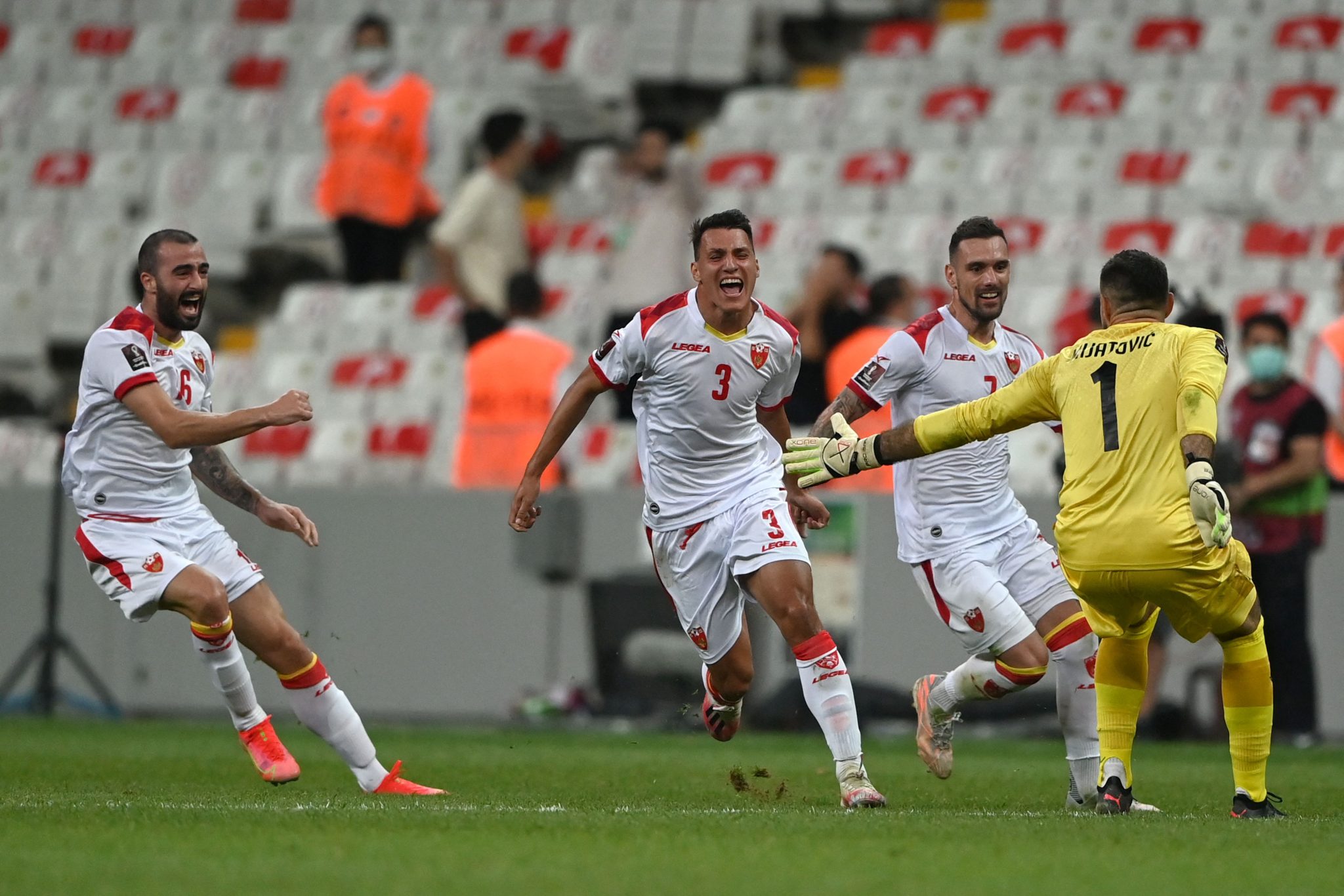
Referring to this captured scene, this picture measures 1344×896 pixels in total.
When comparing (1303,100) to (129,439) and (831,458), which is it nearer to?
(831,458)

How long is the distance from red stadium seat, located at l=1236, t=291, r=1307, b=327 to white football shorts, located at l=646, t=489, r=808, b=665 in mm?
7287

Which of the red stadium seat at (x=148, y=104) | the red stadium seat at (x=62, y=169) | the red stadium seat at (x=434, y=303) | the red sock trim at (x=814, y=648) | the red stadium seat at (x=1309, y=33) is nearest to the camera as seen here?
the red sock trim at (x=814, y=648)

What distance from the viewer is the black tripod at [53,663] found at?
13805 millimetres

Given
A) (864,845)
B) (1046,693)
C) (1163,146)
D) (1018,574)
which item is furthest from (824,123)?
(864,845)

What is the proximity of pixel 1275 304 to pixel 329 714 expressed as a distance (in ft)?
28.7

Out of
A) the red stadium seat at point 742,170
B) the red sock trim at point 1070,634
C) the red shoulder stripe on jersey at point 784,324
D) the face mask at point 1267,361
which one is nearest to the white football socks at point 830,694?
the red sock trim at point 1070,634

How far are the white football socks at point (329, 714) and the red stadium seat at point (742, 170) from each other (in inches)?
402

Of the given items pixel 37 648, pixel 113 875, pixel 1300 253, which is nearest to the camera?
pixel 113 875

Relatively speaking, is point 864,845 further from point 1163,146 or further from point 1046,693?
point 1163,146

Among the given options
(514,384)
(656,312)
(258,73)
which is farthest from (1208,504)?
(258,73)

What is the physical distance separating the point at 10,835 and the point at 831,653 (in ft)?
10.1

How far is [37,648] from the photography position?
1373 cm

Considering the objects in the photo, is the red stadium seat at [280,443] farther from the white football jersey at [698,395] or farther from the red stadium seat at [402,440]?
the white football jersey at [698,395]

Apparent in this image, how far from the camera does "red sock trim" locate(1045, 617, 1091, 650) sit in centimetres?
812
